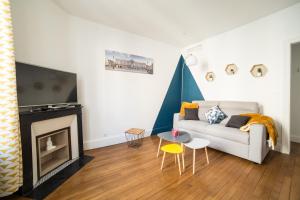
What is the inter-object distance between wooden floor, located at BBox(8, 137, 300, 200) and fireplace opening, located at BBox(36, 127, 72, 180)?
426 millimetres

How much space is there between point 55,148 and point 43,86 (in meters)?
0.94

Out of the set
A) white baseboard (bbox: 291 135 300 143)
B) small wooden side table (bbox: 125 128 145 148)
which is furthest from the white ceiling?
white baseboard (bbox: 291 135 300 143)

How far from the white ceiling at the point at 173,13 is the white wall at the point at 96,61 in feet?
0.93

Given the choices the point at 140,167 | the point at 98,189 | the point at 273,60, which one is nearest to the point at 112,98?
the point at 140,167

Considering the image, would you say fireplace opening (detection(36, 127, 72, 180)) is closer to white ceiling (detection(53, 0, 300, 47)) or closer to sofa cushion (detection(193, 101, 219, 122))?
white ceiling (detection(53, 0, 300, 47))

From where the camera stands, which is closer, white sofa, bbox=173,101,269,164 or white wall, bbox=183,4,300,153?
white sofa, bbox=173,101,269,164

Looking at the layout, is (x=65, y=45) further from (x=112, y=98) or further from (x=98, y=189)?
(x=98, y=189)

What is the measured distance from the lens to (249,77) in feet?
9.79

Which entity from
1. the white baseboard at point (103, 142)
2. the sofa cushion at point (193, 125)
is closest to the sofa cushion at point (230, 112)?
the sofa cushion at point (193, 125)

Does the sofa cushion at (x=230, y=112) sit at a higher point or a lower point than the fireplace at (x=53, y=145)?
higher

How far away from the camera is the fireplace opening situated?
201 cm

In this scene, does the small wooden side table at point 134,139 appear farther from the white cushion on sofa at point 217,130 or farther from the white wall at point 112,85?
the white cushion on sofa at point 217,130

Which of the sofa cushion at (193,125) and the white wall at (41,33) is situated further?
the sofa cushion at (193,125)

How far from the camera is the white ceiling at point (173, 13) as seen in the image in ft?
7.50
